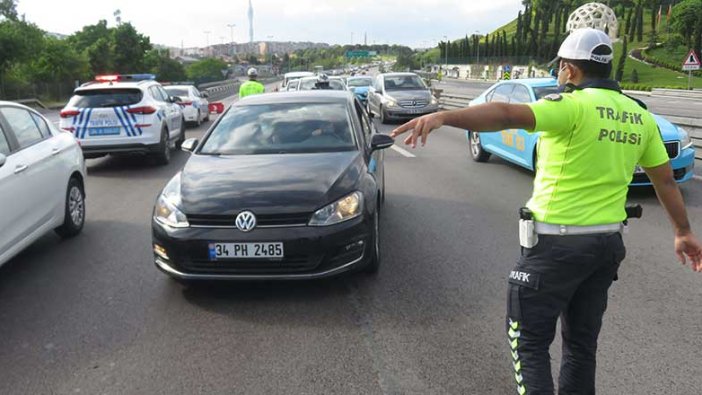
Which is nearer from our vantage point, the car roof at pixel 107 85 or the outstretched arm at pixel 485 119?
the outstretched arm at pixel 485 119

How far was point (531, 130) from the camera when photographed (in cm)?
240

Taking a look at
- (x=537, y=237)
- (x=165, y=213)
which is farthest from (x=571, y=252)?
(x=165, y=213)

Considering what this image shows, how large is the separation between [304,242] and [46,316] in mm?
1919

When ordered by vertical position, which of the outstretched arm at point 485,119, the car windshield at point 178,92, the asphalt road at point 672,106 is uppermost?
the outstretched arm at point 485,119

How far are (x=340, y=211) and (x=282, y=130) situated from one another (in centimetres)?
167

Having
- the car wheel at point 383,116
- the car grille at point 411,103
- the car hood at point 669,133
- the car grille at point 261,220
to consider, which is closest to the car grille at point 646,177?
the car hood at point 669,133

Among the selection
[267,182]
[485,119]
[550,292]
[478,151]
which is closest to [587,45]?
[485,119]

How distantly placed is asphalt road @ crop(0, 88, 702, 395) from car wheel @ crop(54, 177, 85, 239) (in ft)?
0.47

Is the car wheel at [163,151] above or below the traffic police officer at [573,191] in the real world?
below

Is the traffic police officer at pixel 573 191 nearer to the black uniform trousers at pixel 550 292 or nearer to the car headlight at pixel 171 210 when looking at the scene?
the black uniform trousers at pixel 550 292

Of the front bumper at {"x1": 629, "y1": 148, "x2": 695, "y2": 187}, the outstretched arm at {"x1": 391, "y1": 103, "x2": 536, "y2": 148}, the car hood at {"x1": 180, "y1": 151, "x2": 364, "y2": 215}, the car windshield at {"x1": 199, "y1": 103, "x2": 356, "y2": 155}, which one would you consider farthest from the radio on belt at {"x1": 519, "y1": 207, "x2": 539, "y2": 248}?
the front bumper at {"x1": 629, "y1": 148, "x2": 695, "y2": 187}

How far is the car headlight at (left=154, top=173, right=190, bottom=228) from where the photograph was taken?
15.3 ft

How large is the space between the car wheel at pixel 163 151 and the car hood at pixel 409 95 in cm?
982

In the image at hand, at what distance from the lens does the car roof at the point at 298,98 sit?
6.67 metres
